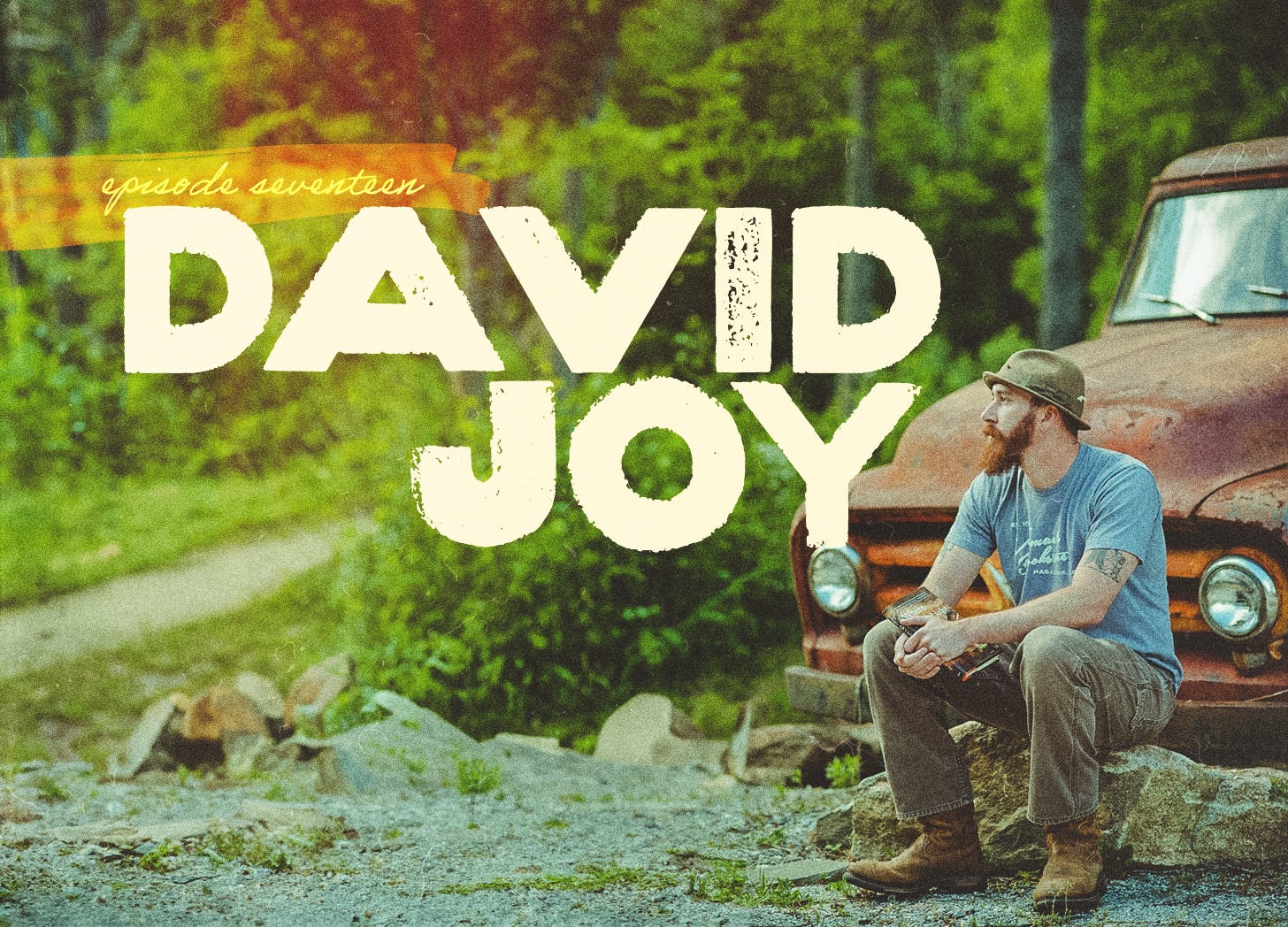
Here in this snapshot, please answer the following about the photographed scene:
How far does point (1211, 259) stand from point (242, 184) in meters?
5.68

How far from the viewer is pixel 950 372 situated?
12.0 m

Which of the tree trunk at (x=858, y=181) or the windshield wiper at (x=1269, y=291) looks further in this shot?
the tree trunk at (x=858, y=181)

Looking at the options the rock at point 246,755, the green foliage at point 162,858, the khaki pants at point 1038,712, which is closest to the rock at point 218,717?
the rock at point 246,755

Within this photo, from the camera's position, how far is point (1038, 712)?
380 centimetres

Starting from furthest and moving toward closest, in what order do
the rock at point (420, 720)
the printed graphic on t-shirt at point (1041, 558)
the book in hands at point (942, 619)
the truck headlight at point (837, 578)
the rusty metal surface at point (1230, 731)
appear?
the rock at point (420, 720), the truck headlight at point (837, 578), the rusty metal surface at point (1230, 731), the printed graphic on t-shirt at point (1041, 558), the book in hands at point (942, 619)

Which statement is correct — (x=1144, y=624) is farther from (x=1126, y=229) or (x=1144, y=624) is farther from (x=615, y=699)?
(x=1126, y=229)

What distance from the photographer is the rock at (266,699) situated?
735 centimetres

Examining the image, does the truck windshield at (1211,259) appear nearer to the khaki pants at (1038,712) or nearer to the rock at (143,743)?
the khaki pants at (1038,712)

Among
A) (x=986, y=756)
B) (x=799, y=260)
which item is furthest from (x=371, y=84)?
(x=986, y=756)

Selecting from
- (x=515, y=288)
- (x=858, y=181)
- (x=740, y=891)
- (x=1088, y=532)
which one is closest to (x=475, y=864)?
(x=740, y=891)

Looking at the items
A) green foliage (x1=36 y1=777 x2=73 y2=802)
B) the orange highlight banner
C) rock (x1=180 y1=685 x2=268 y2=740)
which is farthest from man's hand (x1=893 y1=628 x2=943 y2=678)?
the orange highlight banner

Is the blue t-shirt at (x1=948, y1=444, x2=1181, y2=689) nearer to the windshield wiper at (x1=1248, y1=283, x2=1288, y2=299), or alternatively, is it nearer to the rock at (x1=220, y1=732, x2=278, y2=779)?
the windshield wiper at (x1=1248, y1=283, x2=1288, y2=299)

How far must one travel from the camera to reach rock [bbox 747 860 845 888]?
444cm

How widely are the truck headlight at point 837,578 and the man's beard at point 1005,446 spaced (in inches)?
39.1
